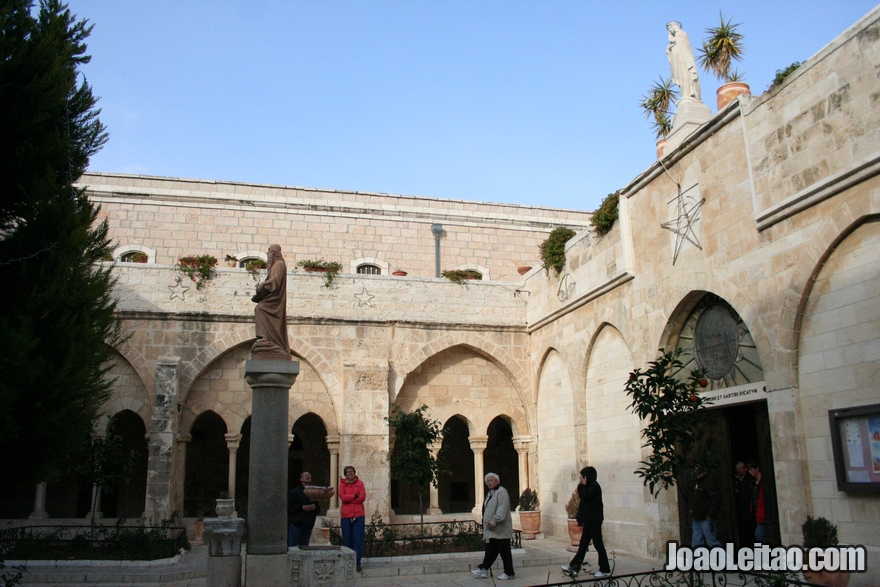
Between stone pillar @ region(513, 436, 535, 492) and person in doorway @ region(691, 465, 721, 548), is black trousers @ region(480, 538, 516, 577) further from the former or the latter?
stone pillar @ region(513, 436, 535, 492)

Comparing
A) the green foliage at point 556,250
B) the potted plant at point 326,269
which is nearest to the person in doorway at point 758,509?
the green foliage at point 556,250

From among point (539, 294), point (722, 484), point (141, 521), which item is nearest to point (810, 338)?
point (722, 484)

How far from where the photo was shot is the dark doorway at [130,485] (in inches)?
647

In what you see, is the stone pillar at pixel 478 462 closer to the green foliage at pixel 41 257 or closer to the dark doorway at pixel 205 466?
the dark doorway at pixel 205 466

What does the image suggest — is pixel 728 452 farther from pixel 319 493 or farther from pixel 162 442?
pixel 162 442

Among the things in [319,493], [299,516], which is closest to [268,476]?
[319,493]

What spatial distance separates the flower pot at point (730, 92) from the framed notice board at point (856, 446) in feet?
14.4

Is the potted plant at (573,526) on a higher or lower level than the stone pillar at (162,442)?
lower

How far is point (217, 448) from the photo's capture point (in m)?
17.9

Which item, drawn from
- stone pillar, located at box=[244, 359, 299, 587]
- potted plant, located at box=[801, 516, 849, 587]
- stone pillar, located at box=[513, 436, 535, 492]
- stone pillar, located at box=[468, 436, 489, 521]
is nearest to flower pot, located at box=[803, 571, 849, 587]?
potted plant, located at box=[801, 516, 849, 587]

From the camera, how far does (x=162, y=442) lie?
43.1 feet

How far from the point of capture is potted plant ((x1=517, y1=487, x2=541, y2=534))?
44.3 ft

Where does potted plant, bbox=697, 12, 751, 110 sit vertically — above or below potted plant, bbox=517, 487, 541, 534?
above

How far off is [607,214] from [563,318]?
102 inches
